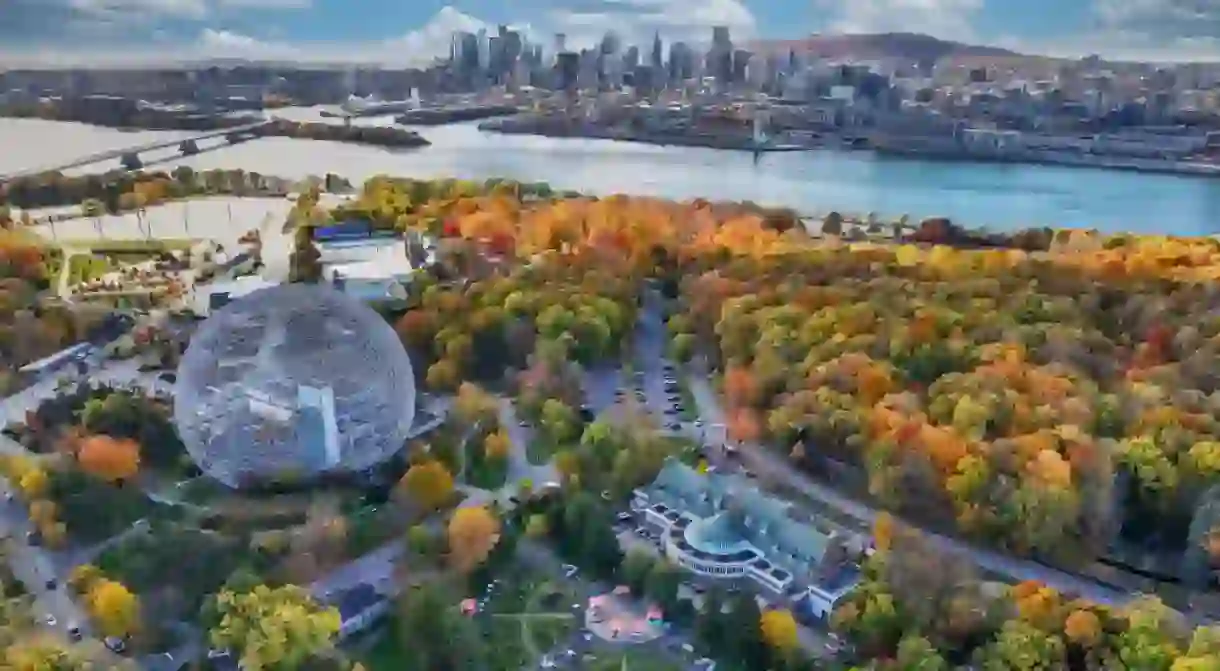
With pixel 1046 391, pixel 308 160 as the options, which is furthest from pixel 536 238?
pixel 1046 391

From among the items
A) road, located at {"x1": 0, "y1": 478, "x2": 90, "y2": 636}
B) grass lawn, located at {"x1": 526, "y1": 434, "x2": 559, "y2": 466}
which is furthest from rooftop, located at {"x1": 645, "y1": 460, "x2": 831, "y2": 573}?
road, located at {"x1": 0, "y1": 478, "x2": 90, "y2": 636}

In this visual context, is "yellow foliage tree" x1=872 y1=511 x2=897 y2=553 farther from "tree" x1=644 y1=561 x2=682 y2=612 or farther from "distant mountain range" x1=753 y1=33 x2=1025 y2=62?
"distant mountain range" x1=753 y1=33 x2=1025 y2=62

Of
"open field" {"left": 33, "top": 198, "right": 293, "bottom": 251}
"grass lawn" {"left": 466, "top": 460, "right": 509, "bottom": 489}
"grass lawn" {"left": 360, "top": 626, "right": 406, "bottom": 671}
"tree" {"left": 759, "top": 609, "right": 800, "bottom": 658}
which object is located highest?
"open field" {"left": 33, "top": 198, "right": 293, "bottom": 251}

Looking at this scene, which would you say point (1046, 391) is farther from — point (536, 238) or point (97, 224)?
point (97, 224)

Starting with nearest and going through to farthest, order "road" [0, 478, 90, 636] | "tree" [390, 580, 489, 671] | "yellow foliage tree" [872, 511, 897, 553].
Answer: "tree" [390, 580, 489, 671]
"road" [0, 478, 90, 636]
"yellow foliage tree" [872, 511, 897, 553]

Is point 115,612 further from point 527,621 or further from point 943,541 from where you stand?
point 943,541

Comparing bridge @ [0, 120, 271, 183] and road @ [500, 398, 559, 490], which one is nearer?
road @ [500, 398, 559, 490]
